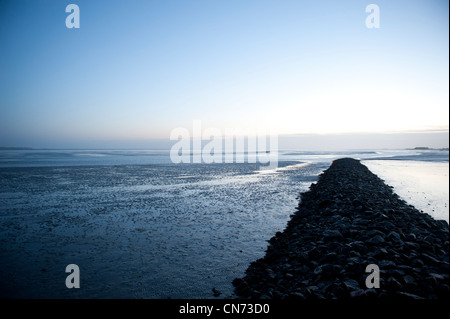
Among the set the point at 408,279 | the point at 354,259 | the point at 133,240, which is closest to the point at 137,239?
the point at 133,240

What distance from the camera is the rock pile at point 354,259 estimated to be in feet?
17.1

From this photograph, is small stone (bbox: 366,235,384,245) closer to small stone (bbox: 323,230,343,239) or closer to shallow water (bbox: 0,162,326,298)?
small stone (bbox: 323,230,343,239)

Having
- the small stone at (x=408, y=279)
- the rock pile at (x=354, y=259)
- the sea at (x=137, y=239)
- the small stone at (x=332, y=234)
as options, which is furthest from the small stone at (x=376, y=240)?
the sea at (x=137, y=239)

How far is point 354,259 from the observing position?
21.1 feet

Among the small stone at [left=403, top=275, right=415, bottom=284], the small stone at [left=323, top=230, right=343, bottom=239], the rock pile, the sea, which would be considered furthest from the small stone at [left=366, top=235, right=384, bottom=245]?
the sea

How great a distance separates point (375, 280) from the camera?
17.7ft

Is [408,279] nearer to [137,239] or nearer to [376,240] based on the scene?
[376,240]

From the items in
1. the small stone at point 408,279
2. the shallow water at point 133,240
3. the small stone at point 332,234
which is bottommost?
the shallow water at point 133,240

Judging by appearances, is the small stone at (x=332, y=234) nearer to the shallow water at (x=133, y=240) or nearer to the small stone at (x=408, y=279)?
the shallow water at (x=133, y=240)

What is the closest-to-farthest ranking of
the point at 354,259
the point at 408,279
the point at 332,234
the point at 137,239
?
the point at 408,279 < the point at 354,259 < the point at 332,234 < the point at 137,239

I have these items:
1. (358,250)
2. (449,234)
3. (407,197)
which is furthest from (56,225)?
(407,197)

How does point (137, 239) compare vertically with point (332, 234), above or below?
below

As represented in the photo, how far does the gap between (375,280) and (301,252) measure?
93.6 inches
